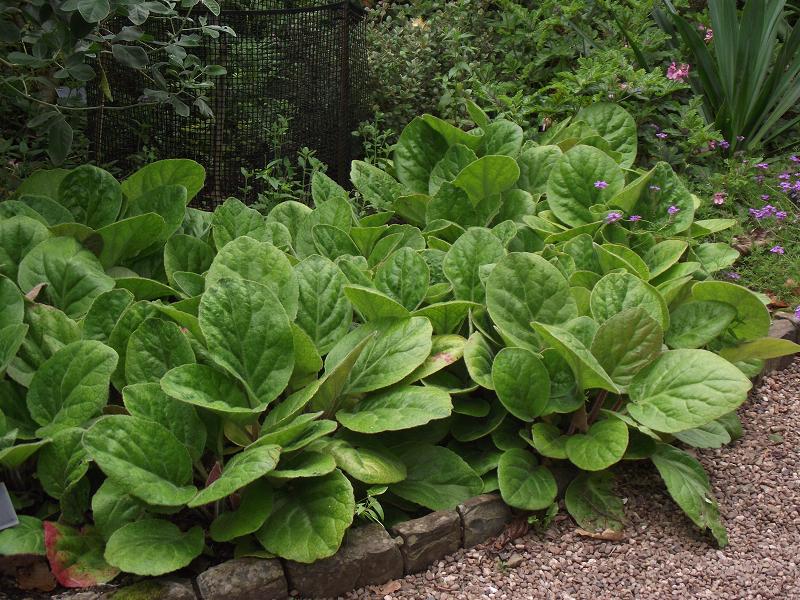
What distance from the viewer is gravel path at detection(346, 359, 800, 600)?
7.65 feet

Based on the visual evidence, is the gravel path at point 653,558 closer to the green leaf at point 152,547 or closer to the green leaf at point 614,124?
the green leaf at point 152,547

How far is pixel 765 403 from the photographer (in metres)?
3.22

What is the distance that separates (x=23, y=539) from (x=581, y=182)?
2411mm

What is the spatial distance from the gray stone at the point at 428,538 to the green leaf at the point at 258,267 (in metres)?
0.73

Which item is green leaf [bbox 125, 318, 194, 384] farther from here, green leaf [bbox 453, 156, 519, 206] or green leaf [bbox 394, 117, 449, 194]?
green leaf [bbox 394, 117, 449, 194]

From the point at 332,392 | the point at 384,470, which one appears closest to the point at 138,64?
the point at 332,392

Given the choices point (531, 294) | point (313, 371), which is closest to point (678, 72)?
point (531, 294)

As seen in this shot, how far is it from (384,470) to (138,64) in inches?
63.1

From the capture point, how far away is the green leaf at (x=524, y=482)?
2.46m

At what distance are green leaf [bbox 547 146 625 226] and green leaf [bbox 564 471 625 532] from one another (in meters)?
1.22

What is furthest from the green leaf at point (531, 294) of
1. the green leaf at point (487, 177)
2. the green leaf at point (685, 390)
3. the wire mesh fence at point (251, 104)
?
the wire mesh fence at point (251, 104)

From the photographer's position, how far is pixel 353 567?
2244 millimetres

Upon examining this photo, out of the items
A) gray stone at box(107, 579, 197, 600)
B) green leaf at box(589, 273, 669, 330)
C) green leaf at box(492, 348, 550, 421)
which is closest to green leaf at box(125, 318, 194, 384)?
gray stone at box(107, 579, 197, 600)

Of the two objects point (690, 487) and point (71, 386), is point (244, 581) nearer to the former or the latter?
point (71, 386)
